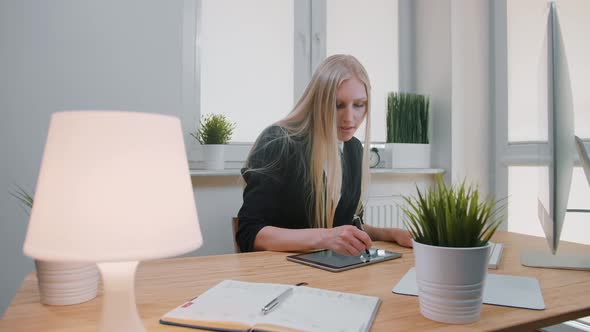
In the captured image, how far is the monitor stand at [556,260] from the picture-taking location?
0.94m

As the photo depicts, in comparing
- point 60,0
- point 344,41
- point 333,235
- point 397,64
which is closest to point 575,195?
point 397,64

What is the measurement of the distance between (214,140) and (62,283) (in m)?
1.38

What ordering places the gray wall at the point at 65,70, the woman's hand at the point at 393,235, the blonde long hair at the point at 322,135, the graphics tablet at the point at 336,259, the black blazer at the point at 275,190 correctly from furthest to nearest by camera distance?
the gray wall at the point at 65,70 → the blonde long hair at the point at 322,135 → the black blazer at the point at 275,190 → the woman's hand at the point at 393,235 → the graphics tablet at the point at 336,259

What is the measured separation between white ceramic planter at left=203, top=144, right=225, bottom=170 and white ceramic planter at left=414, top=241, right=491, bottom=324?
1.53 meters

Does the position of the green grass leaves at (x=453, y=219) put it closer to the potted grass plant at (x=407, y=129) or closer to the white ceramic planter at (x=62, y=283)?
the white ceramic planter at (x=62, y=283)

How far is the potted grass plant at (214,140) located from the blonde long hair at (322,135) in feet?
1.80

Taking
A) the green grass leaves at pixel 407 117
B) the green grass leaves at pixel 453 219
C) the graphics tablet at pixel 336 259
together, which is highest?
the green grass leaves at pixel 407 117

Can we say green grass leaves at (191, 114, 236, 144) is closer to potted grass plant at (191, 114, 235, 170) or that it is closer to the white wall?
potted grass plant at (191, 114, 235, 170)

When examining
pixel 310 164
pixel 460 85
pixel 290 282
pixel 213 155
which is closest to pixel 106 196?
pixel 290 282

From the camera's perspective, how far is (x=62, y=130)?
1.50 feet

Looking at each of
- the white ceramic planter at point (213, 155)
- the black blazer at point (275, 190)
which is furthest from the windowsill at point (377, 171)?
the black blazer at point (275, 190)

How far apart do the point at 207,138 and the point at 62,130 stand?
160 cm

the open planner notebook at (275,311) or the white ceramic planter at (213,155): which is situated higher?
the white ceramic planter at (213,155)

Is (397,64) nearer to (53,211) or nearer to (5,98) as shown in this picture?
(5,98)
